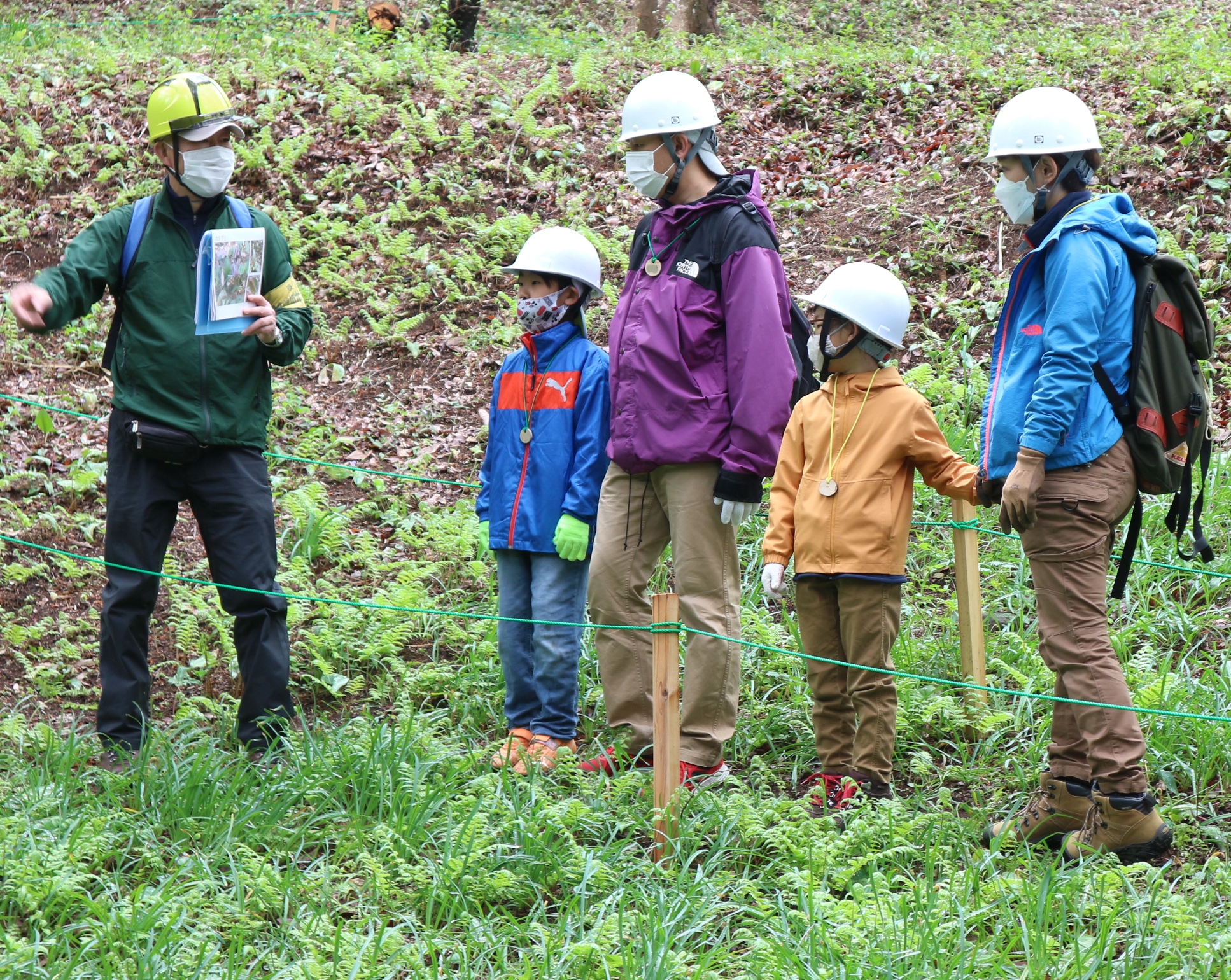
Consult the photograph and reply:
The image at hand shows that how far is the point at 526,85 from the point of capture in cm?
1191

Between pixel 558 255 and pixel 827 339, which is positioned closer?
pixel 827 339

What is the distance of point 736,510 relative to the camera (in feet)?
14.1

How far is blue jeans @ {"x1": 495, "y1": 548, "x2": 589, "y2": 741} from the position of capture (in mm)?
4785

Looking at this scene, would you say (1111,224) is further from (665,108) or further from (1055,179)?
(665,108)

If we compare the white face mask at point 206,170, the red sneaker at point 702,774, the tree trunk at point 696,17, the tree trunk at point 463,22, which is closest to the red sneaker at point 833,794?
the red sneaker at point 702,774

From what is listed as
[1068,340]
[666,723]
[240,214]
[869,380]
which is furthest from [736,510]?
[240,214]

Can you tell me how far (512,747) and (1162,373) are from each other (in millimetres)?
2870

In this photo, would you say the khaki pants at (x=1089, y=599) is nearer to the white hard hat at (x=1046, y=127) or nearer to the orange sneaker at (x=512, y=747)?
A: the white hard hat at (x=1046, y=127)

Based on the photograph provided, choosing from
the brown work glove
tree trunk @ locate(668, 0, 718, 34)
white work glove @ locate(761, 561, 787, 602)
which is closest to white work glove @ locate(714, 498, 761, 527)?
white work glove @ locate(761, 561, 787, 602)

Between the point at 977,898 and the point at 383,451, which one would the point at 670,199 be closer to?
the point at 977,898

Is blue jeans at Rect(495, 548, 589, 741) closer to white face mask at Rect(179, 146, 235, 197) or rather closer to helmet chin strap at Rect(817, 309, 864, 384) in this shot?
helmet chin strap at Rect(817, 309, 864, 384)

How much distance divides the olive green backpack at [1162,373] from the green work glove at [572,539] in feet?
6.62

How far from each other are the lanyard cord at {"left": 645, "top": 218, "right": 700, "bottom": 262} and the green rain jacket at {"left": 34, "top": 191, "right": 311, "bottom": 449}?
1.44m

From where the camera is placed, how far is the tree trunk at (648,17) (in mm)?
15750
